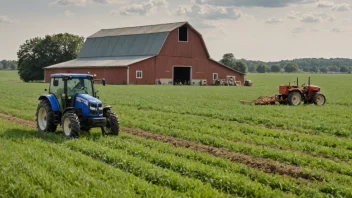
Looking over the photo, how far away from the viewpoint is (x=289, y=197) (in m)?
6.95

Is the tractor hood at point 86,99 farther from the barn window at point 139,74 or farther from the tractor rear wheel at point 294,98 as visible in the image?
the barn window at point 139,74

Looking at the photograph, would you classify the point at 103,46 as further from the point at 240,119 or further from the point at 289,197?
the point at 289,197

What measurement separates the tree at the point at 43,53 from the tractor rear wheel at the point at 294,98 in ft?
180

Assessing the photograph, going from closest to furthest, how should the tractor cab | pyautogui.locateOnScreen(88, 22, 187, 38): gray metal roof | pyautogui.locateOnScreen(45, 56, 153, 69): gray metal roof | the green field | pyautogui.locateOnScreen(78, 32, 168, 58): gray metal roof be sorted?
1. the green field
2. the tractor cab
3. pyautogui.locateOnScreen(45, 56, 153, 69): gray metal roof
4. pyautogui.locateOnScreen(78, 32, 168, 58): gray metal roof
5. pyautogui.locateOnScreen(88, 22, 187, 38): gray metal roof

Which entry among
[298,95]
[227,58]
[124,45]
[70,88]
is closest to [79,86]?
[70,88]

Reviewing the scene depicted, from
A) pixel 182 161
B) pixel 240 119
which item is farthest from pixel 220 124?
pixel 182 161

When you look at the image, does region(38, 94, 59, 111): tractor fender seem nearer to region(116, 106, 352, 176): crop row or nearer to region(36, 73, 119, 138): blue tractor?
region(36, 73, 119, 138): blue tractor

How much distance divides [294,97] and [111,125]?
45.7 feet

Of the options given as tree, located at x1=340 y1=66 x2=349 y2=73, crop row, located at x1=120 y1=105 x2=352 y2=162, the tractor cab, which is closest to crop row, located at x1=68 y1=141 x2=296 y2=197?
the tractor cab

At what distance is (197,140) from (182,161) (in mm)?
3114

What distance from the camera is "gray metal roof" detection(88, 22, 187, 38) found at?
57.8m

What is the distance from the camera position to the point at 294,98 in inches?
934

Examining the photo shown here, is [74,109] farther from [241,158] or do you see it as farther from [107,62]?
[107,62]

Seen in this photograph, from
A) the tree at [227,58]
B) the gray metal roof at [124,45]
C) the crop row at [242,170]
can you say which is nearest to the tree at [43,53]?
the gray metal roof at [124,45]
